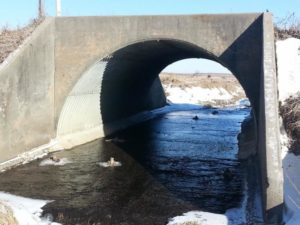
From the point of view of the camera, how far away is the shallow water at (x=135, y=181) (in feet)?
40.5

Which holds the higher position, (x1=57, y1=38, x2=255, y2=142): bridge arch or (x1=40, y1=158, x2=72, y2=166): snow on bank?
(x1=57, y1=38, x2=255, y2=142): bridge arch

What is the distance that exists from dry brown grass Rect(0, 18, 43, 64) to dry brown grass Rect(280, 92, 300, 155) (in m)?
11.2

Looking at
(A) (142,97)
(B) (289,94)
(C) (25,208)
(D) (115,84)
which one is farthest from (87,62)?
(A) (142,97)

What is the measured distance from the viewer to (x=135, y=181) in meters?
15.4

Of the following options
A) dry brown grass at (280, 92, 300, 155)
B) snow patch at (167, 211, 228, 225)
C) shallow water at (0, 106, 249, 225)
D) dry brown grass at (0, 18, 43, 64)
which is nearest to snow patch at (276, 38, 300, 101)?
dry brown grass at (280, 92, 300, 155)

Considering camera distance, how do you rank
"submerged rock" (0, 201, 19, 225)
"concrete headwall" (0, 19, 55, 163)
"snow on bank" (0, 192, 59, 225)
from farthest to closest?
"concrete headwall" (0, 19, 55, 163) → "snow on bank" (0, 192, 59, 225) → "submerged rock" (0, 201, 19, 225)

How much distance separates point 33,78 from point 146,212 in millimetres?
9184

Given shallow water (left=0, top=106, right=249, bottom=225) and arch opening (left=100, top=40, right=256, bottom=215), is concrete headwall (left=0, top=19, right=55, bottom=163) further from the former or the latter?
arch opening (left=100, top=40, right=256, bottom=215)

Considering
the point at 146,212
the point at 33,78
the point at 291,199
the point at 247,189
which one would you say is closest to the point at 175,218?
the point at 146,212

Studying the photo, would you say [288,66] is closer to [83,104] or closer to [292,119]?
[292,119]

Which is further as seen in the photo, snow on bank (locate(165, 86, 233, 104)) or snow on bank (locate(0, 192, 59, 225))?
snow on bank (locate(165, 86, 233, 104))

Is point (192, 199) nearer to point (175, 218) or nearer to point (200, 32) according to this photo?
point (175, 218)

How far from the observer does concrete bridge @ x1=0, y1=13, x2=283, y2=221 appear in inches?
664

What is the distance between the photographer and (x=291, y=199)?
11.6m
